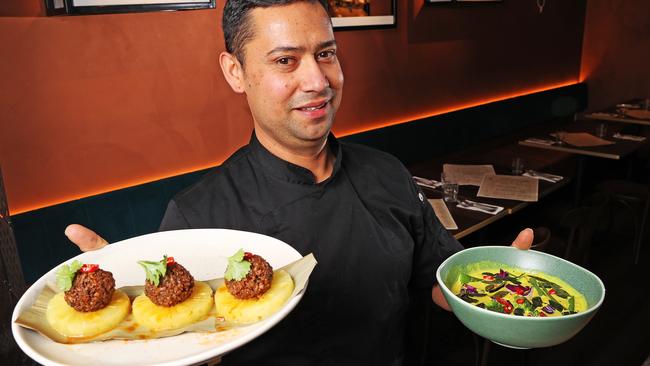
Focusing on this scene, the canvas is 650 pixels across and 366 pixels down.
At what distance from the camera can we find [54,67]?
2.99 meters

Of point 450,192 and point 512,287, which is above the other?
point 512,287

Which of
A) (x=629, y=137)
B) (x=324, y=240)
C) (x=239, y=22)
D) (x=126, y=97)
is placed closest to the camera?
(x=239, y=22)

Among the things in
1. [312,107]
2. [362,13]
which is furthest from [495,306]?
[362,13]

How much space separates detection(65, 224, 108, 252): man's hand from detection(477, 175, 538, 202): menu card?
8.70ft

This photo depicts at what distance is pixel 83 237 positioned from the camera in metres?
1.08

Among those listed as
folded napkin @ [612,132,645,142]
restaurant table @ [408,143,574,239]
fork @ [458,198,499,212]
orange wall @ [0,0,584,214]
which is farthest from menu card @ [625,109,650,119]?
fork @ [458,198,499,212]

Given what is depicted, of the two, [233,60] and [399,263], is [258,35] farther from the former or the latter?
[399,263]

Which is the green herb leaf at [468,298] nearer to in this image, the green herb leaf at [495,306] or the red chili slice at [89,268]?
the green herb leaf at [495,306]

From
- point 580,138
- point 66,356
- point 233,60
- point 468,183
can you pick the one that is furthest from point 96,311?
point 580,138

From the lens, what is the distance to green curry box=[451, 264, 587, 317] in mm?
1090

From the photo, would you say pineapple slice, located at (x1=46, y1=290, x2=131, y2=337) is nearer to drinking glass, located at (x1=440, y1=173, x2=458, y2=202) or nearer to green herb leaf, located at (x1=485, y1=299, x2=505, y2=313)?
green herb leaf, located at (x1=485, y1=299, x2=505, y2=313)

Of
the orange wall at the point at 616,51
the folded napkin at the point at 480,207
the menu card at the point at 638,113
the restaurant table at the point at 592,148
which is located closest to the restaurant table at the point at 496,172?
the folded napkin at the point at 480,207

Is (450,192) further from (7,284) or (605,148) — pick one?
(7,284)

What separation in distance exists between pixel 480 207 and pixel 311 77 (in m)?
2.12
